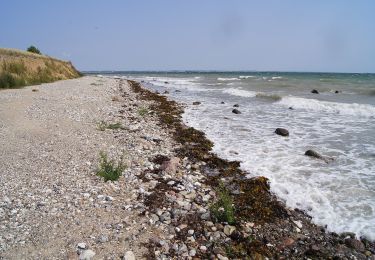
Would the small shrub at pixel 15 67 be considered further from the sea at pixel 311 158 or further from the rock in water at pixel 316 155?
the rock in water at pixel 316 155

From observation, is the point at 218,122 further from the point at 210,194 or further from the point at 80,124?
the point at 210,194

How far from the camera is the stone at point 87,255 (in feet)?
14.2

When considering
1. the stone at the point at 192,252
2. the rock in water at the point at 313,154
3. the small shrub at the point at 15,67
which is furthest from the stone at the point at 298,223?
the small shrub at the point at 15,67

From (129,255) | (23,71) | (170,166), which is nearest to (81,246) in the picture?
(129,255)

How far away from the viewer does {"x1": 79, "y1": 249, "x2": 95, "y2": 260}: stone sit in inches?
170

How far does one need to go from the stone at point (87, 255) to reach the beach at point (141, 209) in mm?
13

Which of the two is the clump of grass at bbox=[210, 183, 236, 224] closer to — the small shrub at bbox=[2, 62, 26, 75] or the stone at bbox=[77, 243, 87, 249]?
the stone at bbox=[77, 243, 87, 249]

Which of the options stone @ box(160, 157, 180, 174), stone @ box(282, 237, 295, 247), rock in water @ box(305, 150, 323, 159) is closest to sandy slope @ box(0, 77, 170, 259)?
stone @ box(160, 157, 180, 174)

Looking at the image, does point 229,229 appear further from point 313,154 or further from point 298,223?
point 313,154

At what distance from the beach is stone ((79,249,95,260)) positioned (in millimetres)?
13

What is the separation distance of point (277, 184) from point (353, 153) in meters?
4.00

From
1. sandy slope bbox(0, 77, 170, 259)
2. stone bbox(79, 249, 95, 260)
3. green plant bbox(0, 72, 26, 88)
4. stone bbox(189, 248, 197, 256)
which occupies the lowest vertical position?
stone bbox(189, 248, 197, 256)

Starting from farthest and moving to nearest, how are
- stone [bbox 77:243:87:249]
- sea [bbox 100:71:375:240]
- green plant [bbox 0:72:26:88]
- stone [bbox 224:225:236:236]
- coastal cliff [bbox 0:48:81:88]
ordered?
coastal cliff [bbox 0:48:81:88] → green plant [bbox 0:72:26:88] → sea [bbox 100:71:375:240] → stone [bbox 224:225:236:236] → stone [bbox 77:243:87:249]

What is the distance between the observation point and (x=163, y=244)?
15.8 ft
